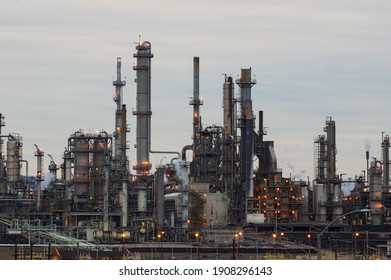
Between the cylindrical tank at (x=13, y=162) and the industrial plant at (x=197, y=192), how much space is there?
0.10m

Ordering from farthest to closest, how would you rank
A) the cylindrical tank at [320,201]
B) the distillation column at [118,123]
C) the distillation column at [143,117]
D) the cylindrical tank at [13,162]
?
the distillation column at [118,123], the cylindrical tank at [320,201], the distillation column at [143,117], the cylindrical tank at [13,162]

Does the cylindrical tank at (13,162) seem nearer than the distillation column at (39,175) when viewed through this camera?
No

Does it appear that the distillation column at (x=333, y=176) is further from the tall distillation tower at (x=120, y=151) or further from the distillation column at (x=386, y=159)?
the tall distillation tower at (x=120, y=151)

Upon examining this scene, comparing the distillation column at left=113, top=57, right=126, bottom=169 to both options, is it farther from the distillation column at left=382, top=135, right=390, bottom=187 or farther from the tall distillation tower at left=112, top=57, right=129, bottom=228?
the distillation column at left=382, top=135, right=390, bottom=187

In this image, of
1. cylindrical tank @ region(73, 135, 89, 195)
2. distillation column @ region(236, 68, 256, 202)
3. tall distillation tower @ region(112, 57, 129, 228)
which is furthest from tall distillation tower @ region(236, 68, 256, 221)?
cylindrical tank @ region(73, 135, 89, 195)

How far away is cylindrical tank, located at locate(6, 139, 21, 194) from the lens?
106750 mm

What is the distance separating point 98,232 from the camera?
88812mm

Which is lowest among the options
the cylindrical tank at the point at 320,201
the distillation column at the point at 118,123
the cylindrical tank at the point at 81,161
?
the cylindrical tank at the point at 320,201

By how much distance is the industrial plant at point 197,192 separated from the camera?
92.9 meters

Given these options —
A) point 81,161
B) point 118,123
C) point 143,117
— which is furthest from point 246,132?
point 118,123

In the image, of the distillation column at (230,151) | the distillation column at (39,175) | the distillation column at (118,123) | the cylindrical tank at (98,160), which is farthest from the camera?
the distillation column at (118,123)

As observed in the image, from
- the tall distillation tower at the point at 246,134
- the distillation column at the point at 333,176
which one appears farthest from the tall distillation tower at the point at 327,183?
the tall distillation tower at the point at 246,134

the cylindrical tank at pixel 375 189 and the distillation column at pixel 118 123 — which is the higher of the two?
the distillation column at pixel 118 123
